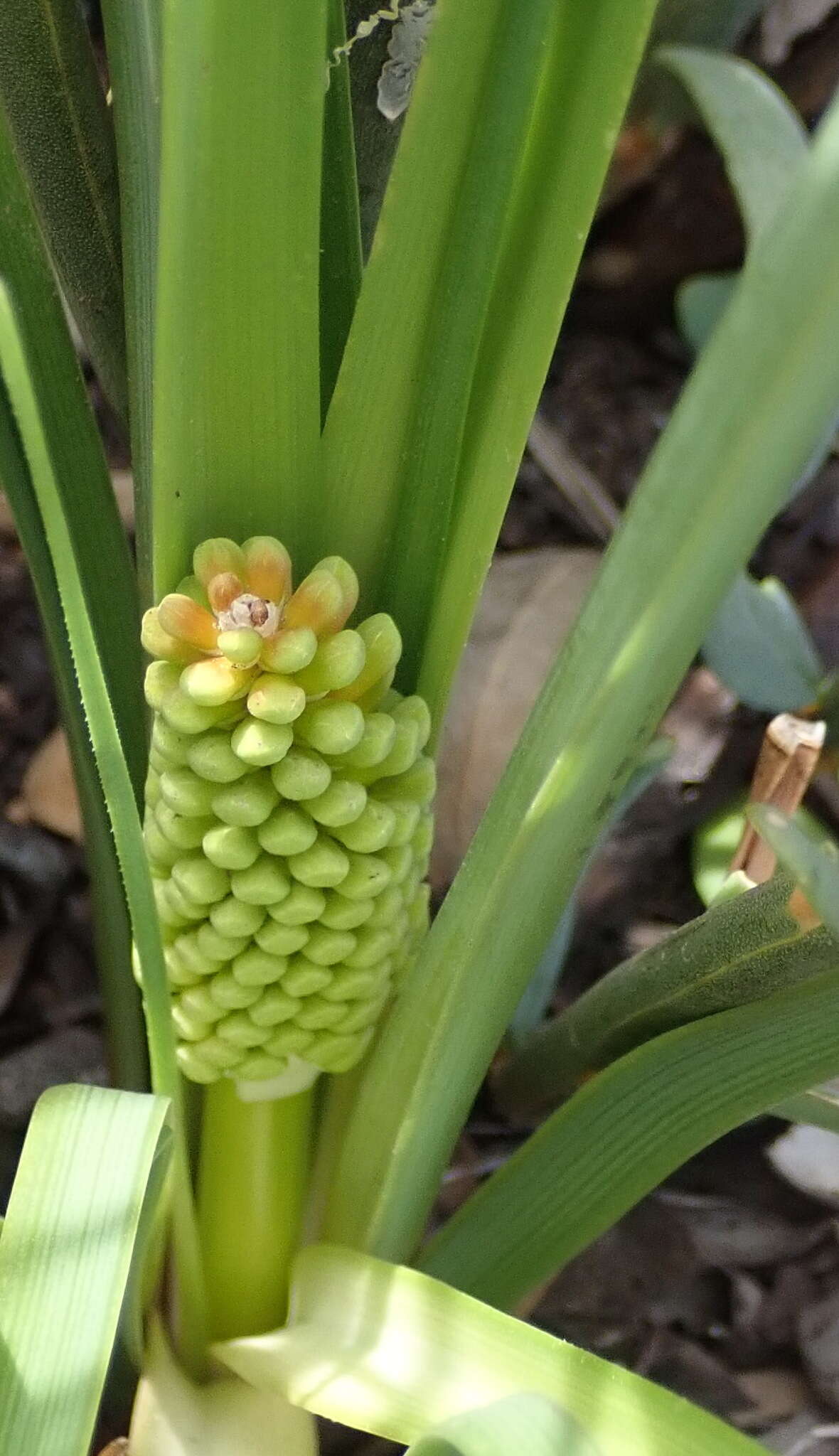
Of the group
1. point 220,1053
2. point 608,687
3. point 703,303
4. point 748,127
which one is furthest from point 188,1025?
point 703,303

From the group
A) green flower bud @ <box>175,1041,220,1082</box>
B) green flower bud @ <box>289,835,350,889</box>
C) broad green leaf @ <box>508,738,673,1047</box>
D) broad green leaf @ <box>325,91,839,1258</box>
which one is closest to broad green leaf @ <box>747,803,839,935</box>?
broad green leaf @ <box>325,91,839,1258</box>

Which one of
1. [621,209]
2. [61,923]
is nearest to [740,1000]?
[61,923]

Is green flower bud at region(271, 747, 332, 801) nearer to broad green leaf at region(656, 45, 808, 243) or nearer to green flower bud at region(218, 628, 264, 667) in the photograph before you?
green flower bud at region(218, 628, 264, 667)

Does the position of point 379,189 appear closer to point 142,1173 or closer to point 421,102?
point 421,102

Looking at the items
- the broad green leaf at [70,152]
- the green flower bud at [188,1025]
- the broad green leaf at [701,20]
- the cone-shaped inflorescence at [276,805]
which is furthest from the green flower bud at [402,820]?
the broad green leaf at [701,20]

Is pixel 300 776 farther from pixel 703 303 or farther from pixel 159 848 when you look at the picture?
pixel 703 303

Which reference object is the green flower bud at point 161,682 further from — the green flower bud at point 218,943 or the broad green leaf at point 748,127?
the broad green leaf at point 748,127
